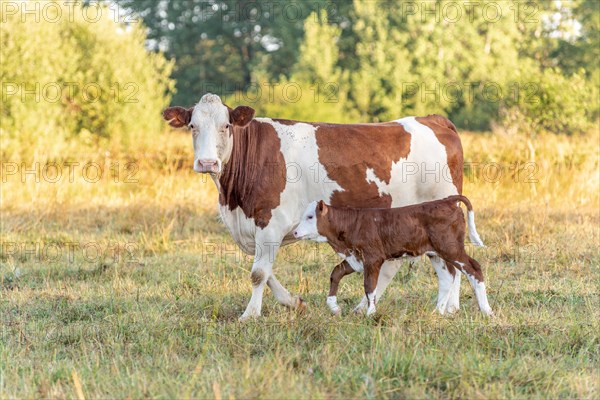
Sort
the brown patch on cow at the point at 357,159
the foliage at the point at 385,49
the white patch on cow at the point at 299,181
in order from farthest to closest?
the foliage at the point at 385,49, the brown patch on cow at the point at 357,159, the white patch on cow at the point at 299,181

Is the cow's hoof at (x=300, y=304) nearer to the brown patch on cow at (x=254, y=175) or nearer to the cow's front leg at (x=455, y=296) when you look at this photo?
the brown patch on cow at (x=254, y=175)

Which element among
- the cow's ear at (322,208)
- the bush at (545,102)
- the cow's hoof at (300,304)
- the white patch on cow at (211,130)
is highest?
the bush at (545,102)

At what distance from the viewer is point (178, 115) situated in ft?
23.4

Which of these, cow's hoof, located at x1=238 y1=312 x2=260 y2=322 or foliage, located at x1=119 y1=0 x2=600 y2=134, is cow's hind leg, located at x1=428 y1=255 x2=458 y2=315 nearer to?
cow's hoof, located at x1=238 y1=312 x2=260 y2=322

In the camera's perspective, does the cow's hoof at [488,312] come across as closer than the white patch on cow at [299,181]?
Yes

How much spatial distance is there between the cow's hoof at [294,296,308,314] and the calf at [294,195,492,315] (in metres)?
0.25

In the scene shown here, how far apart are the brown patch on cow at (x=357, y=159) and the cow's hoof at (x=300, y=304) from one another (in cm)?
98

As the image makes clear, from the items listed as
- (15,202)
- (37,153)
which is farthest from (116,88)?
(15,202)

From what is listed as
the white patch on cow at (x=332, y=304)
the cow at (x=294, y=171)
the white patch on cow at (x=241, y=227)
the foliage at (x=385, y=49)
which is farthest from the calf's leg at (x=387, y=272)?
the foliage at (x=385, y=49)

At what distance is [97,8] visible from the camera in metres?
24.8

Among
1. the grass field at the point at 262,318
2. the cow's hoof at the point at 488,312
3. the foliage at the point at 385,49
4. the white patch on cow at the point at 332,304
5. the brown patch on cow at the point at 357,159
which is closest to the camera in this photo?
the grass field at the point at 262,318

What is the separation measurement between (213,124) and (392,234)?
1913 mm

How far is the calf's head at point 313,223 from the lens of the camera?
6719 mm

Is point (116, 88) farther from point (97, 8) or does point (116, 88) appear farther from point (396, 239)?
point (396, 239)
